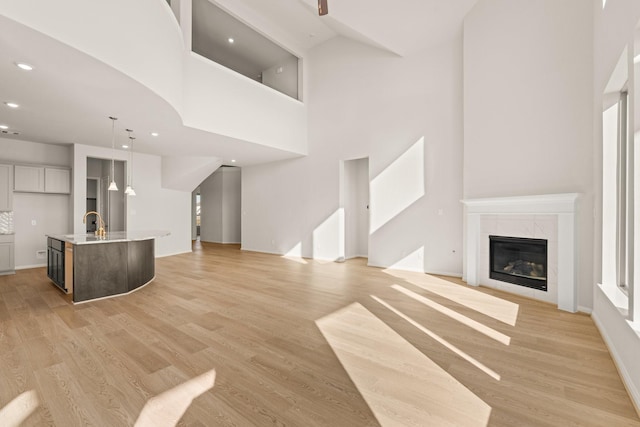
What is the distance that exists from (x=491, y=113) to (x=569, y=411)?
13.9ft

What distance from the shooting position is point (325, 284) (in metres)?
5.07

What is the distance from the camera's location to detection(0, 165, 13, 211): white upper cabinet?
583 centimetres

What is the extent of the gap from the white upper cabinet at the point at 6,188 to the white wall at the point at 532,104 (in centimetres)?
877

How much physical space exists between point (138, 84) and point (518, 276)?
5787 millimetres

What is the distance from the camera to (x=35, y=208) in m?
6.59

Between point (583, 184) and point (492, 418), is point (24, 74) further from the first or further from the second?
point (583, 184)

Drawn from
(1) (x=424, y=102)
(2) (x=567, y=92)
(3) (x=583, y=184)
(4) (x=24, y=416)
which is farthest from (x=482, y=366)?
(1) (x=424, y=102)

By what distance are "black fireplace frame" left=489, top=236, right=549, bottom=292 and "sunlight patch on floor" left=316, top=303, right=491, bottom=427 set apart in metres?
2.52

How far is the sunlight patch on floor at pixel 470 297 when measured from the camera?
3545 mm

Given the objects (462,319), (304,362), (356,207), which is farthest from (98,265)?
(356,207)

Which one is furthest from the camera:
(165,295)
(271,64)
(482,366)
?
(271,64)


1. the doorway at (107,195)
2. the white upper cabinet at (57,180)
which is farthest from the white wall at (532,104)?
the doorway at (107,195)

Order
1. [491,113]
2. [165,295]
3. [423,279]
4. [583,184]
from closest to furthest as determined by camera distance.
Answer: [583,184]
[165,295]
[491,113]
[423,279]

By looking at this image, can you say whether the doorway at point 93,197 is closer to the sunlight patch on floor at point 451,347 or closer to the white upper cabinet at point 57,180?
the white upper cabinet at point 57,180
